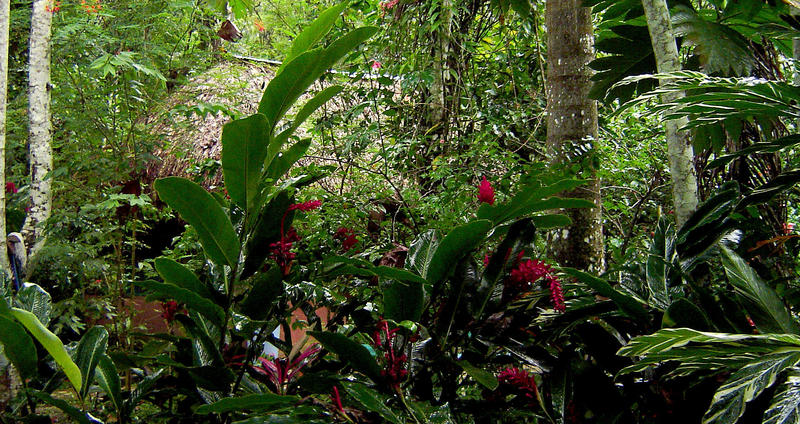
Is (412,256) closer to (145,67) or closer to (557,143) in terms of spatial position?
(557,143)

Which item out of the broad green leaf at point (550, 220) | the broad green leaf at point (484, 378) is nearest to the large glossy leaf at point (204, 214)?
the broad green leaf at point (484, 378)

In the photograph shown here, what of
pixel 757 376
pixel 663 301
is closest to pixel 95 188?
pixel 663 301

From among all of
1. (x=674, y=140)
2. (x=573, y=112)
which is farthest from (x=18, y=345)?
(x=573, y=112)

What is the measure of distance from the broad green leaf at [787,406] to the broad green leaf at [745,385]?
2cm

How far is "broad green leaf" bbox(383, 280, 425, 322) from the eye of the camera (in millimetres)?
1180

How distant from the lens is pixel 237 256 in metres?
1.11

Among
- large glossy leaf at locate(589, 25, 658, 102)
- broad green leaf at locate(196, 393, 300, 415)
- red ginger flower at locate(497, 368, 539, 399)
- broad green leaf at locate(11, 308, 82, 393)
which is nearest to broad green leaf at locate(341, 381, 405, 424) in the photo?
broad green leaf at locate(196, 393, 300, 415)

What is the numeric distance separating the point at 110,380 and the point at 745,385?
116 cm

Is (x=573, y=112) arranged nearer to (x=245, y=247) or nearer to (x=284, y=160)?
(x=284, y=160)

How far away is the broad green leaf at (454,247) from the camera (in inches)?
43.8

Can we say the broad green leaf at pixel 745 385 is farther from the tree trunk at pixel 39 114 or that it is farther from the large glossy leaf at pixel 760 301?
the tree trunk at pixel 39 114

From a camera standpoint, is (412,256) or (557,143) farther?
(557,143)

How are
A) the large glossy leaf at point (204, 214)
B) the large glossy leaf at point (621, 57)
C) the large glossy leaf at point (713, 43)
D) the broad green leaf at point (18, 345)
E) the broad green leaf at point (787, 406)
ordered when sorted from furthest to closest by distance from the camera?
the large glossy leaf at point (621, 57), the large glossy leaf at point (713, 43), the broad green leaf at point (18, 345), the large glossy leaf at point (204, 214), the broad green leaf at point (787, 406)

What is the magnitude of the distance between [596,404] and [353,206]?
1703 mm
